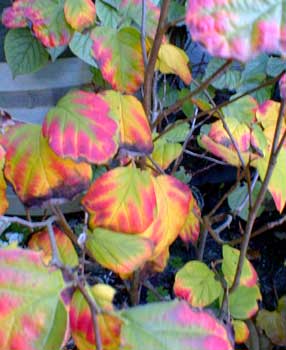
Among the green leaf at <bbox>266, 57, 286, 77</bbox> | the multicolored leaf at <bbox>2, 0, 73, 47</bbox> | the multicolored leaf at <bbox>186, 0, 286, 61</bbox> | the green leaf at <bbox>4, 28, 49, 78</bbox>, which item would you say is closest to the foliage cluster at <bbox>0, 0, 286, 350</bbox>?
the multicolored leaf at <bbox>186, 0, 286, 61</bbox>

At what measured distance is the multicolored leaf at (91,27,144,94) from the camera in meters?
0.60

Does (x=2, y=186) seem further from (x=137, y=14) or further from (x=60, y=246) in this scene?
(x=137, y=14)

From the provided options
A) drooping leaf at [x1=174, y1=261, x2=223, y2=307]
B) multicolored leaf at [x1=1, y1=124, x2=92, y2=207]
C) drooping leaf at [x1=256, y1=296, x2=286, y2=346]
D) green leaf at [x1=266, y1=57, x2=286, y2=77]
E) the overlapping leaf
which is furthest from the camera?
green leaf at [x1=266, y1=57, x2=286, y2=77]

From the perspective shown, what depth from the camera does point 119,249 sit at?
48cm

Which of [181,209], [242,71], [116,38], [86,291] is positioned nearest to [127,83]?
[116,38]

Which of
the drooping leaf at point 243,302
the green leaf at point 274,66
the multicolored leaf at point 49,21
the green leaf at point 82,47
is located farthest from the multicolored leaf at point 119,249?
the green leaf at point 274,66

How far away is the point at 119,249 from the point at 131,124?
0.13m

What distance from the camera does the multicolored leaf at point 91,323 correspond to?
17.6 inches

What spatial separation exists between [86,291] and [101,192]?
12 cm

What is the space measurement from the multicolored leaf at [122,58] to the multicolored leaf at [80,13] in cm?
17

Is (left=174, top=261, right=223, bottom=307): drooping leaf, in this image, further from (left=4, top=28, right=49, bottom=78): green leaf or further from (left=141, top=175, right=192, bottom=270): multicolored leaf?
(left=4, top=28, right=49, bottom=78): green leaf

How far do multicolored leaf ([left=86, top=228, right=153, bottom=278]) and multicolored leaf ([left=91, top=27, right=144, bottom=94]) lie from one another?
19cm

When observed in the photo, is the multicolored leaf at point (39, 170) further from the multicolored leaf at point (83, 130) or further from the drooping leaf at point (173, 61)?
the drooping leaf at point (173, 61)

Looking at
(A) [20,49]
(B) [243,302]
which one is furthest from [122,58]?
(A) [20,49]
